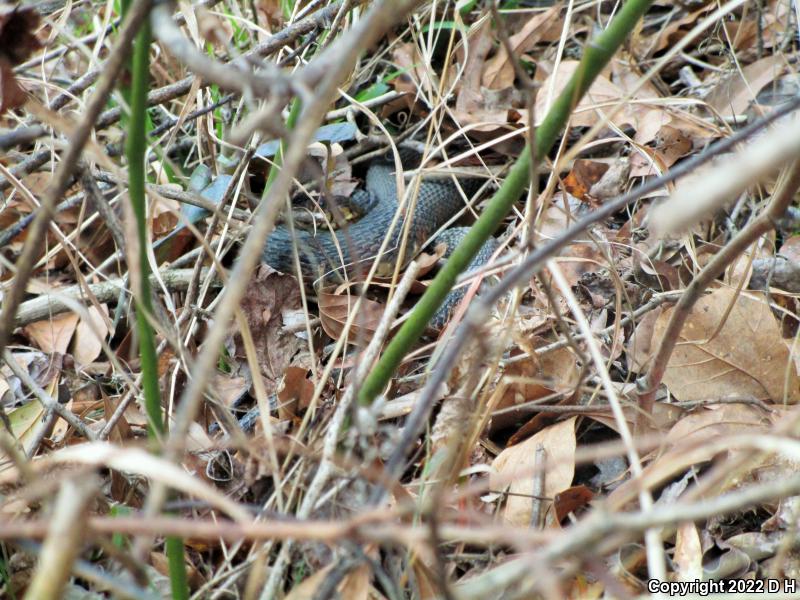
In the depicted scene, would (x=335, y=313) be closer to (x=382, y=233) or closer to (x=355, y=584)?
(x=355, y=584)

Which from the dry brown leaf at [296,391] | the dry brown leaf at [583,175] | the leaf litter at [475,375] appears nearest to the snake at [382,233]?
the leaf litter at [475,375]

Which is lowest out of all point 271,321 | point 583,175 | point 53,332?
point 583,175

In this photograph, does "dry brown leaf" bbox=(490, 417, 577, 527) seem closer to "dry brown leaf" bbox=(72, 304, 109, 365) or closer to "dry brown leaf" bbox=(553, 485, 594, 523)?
"dry brown leaf" bbox=(553, 485, 594, 523)

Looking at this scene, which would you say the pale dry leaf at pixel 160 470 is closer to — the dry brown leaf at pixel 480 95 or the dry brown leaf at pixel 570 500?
the dry brown leaf at pixel 570 500

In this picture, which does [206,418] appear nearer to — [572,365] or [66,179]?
[572,365]

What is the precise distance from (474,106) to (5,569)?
241cm

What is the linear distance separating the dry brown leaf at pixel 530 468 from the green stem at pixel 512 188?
42cm

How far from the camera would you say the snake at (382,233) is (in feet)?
9.80

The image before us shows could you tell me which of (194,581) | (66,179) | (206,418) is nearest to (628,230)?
(206,418)

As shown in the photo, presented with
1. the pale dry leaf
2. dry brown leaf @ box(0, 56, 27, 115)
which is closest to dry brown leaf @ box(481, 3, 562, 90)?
dry brown leaf @ box(0, 56, 27, 115)

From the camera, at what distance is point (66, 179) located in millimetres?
969

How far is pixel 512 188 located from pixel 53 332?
198cm

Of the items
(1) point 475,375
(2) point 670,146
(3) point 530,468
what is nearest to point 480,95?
(2) point 670,146

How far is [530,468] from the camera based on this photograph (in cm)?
156
